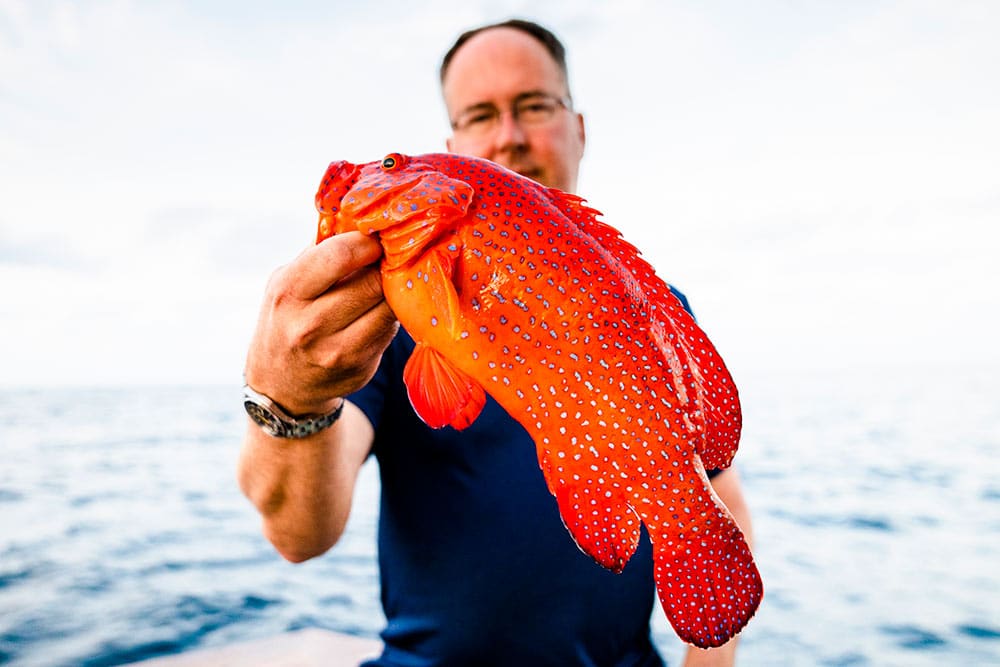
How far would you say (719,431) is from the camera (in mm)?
1737

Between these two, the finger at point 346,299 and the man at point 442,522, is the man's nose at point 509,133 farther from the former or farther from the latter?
the finger at point 346,299

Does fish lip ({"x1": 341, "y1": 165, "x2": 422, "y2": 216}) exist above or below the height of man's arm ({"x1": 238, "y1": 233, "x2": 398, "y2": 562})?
above

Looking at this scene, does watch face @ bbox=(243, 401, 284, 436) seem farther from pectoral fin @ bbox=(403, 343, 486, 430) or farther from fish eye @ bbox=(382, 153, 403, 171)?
fish eye @ bbox=(382, 153, 403, 171)

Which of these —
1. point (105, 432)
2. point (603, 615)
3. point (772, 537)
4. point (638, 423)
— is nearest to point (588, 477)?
point (638, 423)

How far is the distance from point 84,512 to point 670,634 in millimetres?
12918

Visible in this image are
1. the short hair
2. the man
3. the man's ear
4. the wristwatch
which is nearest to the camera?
the wristwatch

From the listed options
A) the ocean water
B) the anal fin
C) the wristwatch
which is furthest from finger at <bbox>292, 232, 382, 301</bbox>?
the ocean water

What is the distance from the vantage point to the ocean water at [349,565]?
25.7ft

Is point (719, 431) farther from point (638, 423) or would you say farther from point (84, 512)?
point (84, 512)

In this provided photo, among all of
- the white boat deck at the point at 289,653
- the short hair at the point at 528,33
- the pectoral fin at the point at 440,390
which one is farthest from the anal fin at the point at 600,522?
the white boat deck at the point at 289,653

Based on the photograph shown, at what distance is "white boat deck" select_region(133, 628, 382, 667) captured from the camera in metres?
4.21

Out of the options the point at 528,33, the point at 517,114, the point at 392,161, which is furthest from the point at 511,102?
the point at 392,161

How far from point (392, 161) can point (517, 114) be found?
1782 mm

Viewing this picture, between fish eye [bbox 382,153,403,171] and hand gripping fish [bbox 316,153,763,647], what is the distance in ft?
0.27
